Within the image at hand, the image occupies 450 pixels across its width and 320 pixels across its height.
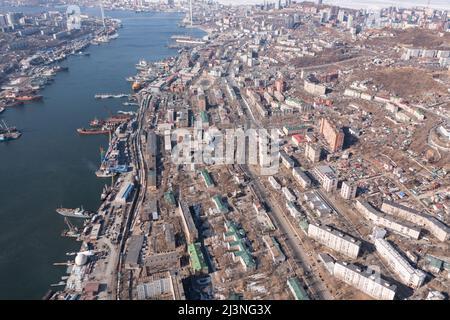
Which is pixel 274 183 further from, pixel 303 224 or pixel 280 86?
pixel 280 86

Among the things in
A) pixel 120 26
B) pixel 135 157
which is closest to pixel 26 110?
pixel 135 157

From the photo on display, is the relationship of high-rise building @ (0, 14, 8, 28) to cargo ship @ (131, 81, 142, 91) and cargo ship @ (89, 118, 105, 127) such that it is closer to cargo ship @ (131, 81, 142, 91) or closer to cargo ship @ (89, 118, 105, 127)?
cargo ship @ (131, 81, 142, 91)

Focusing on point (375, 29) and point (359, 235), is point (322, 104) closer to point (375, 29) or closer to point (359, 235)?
point (359, 235)

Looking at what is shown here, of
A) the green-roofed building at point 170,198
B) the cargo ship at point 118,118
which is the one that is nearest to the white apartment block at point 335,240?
the green-roofed building at point 170,198

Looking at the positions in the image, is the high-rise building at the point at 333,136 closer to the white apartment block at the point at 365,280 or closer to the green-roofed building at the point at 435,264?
the green-roofed building at the point at 435,264

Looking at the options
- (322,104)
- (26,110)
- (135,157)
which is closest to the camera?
(135,157)

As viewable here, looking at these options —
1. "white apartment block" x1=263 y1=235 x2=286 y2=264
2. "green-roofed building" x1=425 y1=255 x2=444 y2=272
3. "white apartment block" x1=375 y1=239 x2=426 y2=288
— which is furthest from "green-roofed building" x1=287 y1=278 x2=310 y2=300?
"green-roofed building" x1=425 y1=255 x2=444 y2=272
